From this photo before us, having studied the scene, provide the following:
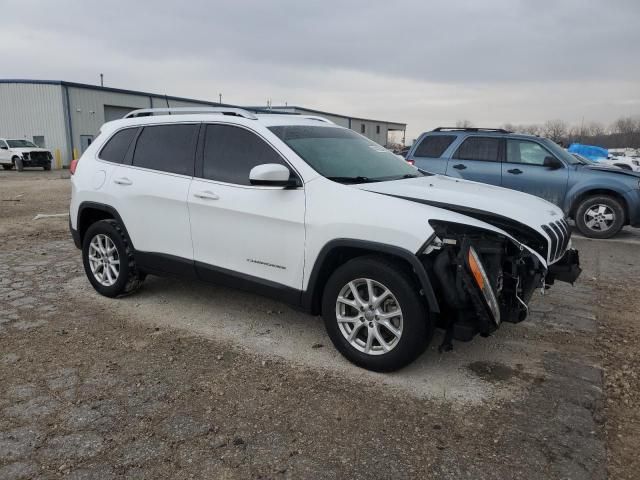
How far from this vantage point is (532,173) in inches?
362

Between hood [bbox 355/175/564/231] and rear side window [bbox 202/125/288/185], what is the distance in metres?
0.89

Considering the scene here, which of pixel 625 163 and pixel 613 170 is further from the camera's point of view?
pixel 625 163

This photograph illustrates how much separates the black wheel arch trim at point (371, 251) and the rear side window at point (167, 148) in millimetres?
1588

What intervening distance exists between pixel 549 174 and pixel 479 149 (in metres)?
1.30

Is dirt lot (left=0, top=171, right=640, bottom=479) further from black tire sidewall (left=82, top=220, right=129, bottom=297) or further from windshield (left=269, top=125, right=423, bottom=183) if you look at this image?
windshield (left=269, top=125, right=423, bottom=183)

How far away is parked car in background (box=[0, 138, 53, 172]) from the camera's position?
26844mm

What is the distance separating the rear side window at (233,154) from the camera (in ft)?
13.6

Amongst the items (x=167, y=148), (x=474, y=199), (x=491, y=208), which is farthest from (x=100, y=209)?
(x=491, y=208)

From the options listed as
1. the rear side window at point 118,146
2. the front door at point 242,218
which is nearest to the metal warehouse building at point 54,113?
the rear side window at point 118,146

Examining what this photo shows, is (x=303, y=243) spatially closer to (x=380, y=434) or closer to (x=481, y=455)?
(x=380, y=434)

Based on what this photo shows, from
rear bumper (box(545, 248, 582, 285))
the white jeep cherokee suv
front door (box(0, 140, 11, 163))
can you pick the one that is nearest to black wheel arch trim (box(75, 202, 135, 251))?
the white jeep cherokee suv

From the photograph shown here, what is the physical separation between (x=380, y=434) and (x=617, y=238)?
813cm

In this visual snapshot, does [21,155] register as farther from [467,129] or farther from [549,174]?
[549,174]

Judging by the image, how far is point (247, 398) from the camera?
3348 millimetres
